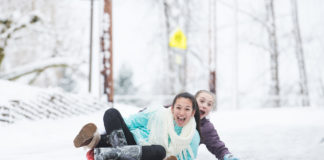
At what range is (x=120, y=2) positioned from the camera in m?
Result: 12.2

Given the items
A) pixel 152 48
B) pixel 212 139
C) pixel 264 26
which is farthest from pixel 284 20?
pixel 212 139

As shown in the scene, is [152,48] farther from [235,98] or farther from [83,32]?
[235,98]

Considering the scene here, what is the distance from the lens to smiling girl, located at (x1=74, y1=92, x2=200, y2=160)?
8.03 ft

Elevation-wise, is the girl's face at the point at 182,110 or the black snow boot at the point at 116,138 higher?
the girl's face at the point at 182,110

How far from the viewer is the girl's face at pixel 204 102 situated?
293 centimetres

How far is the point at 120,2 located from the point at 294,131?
8764 millimetres

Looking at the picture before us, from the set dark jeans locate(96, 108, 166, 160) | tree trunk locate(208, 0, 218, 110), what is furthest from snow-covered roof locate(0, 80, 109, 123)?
tree trunk locate(208, 0, 218, 110)

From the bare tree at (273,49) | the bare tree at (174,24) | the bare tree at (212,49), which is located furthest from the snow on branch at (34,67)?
the bare tree at (273,49)

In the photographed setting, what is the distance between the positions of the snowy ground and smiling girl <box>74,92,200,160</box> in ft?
2.85

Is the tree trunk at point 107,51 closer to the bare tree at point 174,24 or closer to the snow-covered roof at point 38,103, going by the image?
the snow-covered roof at point 38,103

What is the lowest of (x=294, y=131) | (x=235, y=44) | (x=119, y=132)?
(x=294, y=131)

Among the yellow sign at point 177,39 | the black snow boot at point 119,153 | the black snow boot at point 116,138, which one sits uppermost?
the yellow sign at point 177,39

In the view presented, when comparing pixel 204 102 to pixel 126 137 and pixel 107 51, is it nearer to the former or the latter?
pixel 126 137

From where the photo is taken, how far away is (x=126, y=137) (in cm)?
269
